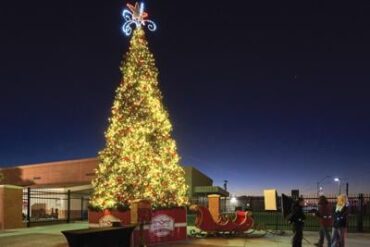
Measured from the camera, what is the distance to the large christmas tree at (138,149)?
1692cm

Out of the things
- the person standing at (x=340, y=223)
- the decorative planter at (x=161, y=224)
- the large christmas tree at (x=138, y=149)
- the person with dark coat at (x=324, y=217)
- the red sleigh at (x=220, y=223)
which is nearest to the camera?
the person standing at (x=340, y=223)

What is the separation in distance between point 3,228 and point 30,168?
38.9m

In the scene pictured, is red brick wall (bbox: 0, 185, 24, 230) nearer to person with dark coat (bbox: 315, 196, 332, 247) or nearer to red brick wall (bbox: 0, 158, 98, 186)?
person with dark coat (bbox: 315, 196, 332, 247)

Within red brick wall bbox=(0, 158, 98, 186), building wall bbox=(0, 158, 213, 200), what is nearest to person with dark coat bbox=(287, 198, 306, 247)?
building wall bbox=(0, 158, 213, 200)

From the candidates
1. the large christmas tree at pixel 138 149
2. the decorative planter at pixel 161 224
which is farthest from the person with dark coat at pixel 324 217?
the large christmas tree at pixel 138 149

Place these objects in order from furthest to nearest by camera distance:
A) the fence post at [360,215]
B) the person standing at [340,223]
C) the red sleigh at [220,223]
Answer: the fence post at [360,215], the red sleigh at [220,223], the person standing at [340,223]

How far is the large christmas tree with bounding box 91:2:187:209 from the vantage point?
1692cm

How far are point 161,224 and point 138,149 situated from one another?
2.44 m

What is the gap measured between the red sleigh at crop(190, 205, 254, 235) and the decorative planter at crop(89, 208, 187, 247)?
97cm

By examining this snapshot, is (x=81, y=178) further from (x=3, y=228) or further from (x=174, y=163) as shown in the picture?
(x=174, y=163)

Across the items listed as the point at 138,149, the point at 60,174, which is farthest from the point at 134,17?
the point at 60,174

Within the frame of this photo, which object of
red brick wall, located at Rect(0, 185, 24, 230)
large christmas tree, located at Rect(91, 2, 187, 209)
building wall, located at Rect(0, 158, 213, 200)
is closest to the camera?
large christmas tree, located at Rect(91, 2, 187, 209)

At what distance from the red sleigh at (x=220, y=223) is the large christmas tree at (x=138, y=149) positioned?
1.07 metres

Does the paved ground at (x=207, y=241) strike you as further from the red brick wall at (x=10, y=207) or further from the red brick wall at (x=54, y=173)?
the red brick wall at (x=54, y=173)
